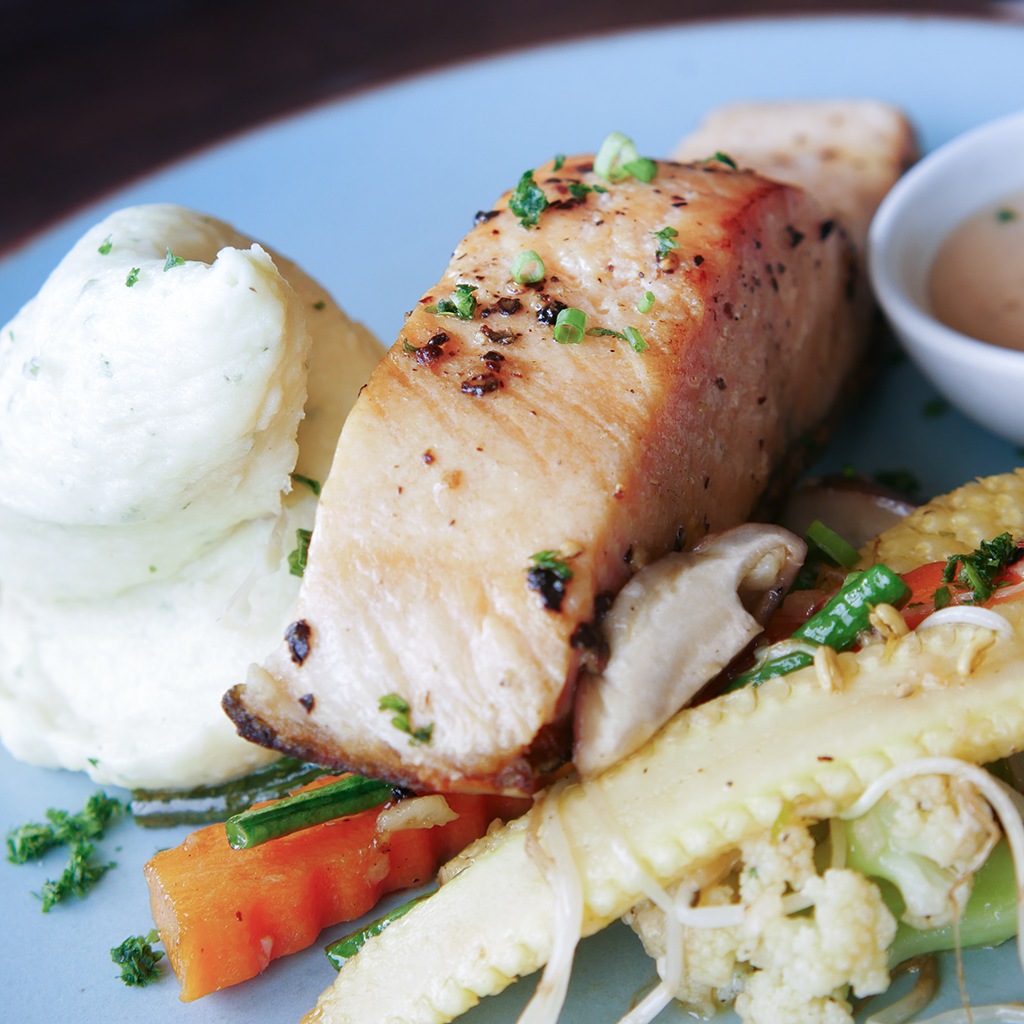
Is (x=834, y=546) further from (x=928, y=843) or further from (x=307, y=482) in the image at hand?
(x=307, y=482)

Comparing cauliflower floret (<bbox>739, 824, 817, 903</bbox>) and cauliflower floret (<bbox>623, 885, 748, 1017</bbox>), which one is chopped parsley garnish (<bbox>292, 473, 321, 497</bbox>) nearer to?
cauliflower floret (<bbox>623, 885, 748, 1017</bbox>)

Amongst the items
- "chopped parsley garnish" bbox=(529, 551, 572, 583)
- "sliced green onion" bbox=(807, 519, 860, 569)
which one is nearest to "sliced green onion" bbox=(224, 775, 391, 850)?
"chopped parsley garnish" bbox=(529, 551, 572, 583)

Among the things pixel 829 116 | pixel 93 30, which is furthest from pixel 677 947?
pixel 93 30

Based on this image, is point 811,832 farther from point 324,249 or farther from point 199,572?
point 324,249

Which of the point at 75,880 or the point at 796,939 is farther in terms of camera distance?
the point at 75,880

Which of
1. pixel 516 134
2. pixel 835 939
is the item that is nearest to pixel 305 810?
pixel 835 939

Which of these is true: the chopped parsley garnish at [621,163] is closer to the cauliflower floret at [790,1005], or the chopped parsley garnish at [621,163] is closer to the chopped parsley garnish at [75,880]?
the cauliflower floret at [790,1005]

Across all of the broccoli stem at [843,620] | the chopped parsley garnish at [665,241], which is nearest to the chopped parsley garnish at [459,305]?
the chopped parsley garnish at [665,241]

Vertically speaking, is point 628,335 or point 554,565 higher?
point 628,335
